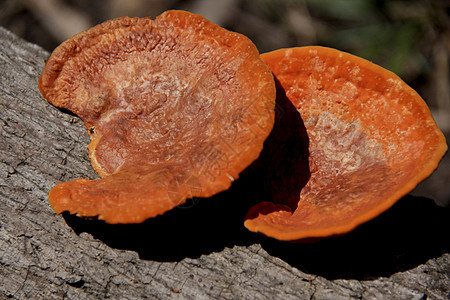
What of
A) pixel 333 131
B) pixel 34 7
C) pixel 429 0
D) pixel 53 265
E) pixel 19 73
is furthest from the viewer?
pixel 34 7

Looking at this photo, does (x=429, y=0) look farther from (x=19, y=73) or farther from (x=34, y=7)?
(x=34, y=7)

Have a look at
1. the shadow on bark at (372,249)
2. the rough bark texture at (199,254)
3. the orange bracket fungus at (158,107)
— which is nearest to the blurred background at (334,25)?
the shadow on bark at (372,249)

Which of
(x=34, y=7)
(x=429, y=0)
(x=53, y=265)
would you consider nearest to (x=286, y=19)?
(x=429, y=0)

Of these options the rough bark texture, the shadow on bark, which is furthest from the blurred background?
the rough bark texture

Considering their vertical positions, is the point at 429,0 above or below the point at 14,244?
below

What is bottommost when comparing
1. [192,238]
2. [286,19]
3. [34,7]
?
[286,19]

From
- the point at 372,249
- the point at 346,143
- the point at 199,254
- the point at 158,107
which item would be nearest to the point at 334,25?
the point at 346,143

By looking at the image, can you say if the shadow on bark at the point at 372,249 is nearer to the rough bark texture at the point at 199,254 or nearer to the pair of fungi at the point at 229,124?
the rough bark texture at the point at 199,254
